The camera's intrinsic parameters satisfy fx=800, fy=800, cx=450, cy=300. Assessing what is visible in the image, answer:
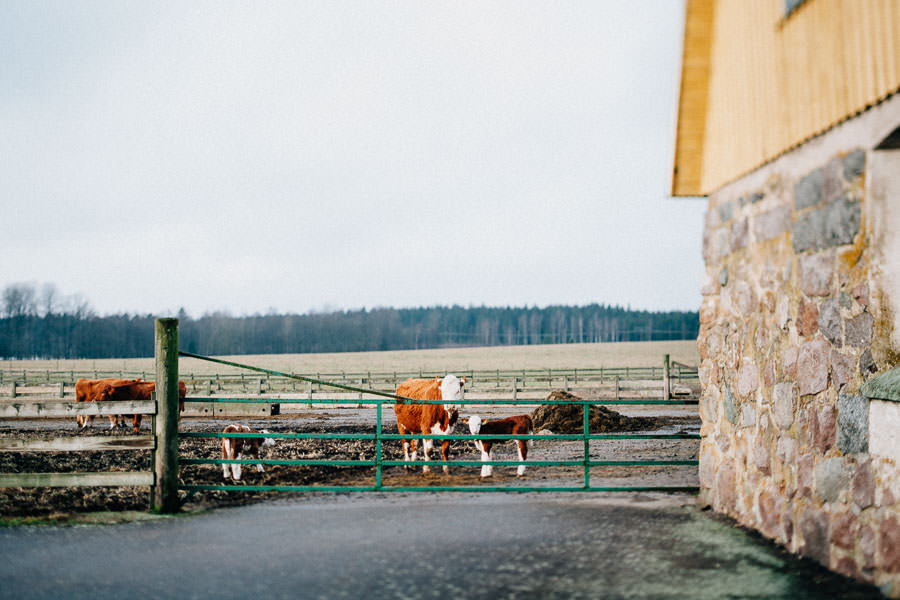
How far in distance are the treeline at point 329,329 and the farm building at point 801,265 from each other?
409 feet

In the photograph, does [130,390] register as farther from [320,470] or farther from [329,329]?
[329,329]

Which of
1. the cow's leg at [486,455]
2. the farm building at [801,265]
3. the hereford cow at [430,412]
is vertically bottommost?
the cow's leg at [486,455]

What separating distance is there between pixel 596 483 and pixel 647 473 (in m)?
1.86

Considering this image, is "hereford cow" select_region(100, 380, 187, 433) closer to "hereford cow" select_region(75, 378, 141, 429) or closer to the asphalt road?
"hereford cow" select_region(75, 378, 141, 429)

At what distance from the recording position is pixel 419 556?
250 inches

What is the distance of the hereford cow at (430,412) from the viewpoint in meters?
12.7

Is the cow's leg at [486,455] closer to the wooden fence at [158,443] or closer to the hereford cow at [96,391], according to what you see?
the wooden fence at [158,443]

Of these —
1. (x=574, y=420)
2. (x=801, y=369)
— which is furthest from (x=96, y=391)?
(x=801, y=369)

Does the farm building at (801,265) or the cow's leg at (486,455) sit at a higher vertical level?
the farm building at (801,265)

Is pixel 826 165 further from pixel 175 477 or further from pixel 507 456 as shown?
pixel 507 456

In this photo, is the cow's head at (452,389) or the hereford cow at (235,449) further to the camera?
the cow's head at (452,389)

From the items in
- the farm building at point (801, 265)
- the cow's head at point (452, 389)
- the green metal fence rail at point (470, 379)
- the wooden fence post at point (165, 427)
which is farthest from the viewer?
the green metal fence rail at point (470, 379)

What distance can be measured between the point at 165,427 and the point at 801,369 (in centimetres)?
603

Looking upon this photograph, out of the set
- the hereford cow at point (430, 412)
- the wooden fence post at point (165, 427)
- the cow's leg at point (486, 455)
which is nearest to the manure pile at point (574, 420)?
the hereford cow at point (430, 412)
